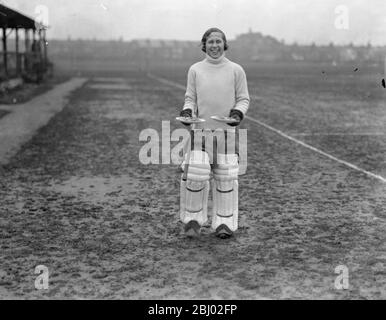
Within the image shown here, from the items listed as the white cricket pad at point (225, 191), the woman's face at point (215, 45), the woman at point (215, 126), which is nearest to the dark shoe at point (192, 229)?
the woman at point (215, 126)

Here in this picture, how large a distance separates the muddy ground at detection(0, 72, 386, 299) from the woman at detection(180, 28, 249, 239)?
273 millimetres

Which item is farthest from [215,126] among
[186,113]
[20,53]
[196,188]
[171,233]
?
[20,53]

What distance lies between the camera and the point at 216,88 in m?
4.52

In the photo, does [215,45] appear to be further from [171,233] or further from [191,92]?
[171,233]

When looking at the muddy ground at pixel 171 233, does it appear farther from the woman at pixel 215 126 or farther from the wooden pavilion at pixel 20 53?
the wooden pavilion at pixel 20 53

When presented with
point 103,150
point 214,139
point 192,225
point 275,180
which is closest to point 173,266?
point 192,225

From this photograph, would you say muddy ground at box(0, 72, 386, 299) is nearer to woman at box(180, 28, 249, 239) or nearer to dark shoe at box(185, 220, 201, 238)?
dark shoe at box(185, 220, 201, 238)

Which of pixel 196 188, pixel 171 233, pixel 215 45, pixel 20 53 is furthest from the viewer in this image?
pixel 20 53

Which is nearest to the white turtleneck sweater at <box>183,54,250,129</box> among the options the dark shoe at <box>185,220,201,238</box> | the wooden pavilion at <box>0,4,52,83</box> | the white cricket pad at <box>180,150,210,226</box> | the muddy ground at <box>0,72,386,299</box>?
the white cricket pad at <box>180,150,210,226</box>

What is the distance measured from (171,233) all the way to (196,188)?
1.74 ft

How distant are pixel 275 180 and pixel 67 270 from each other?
379 cm

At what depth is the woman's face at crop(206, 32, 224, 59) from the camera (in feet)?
14.7
